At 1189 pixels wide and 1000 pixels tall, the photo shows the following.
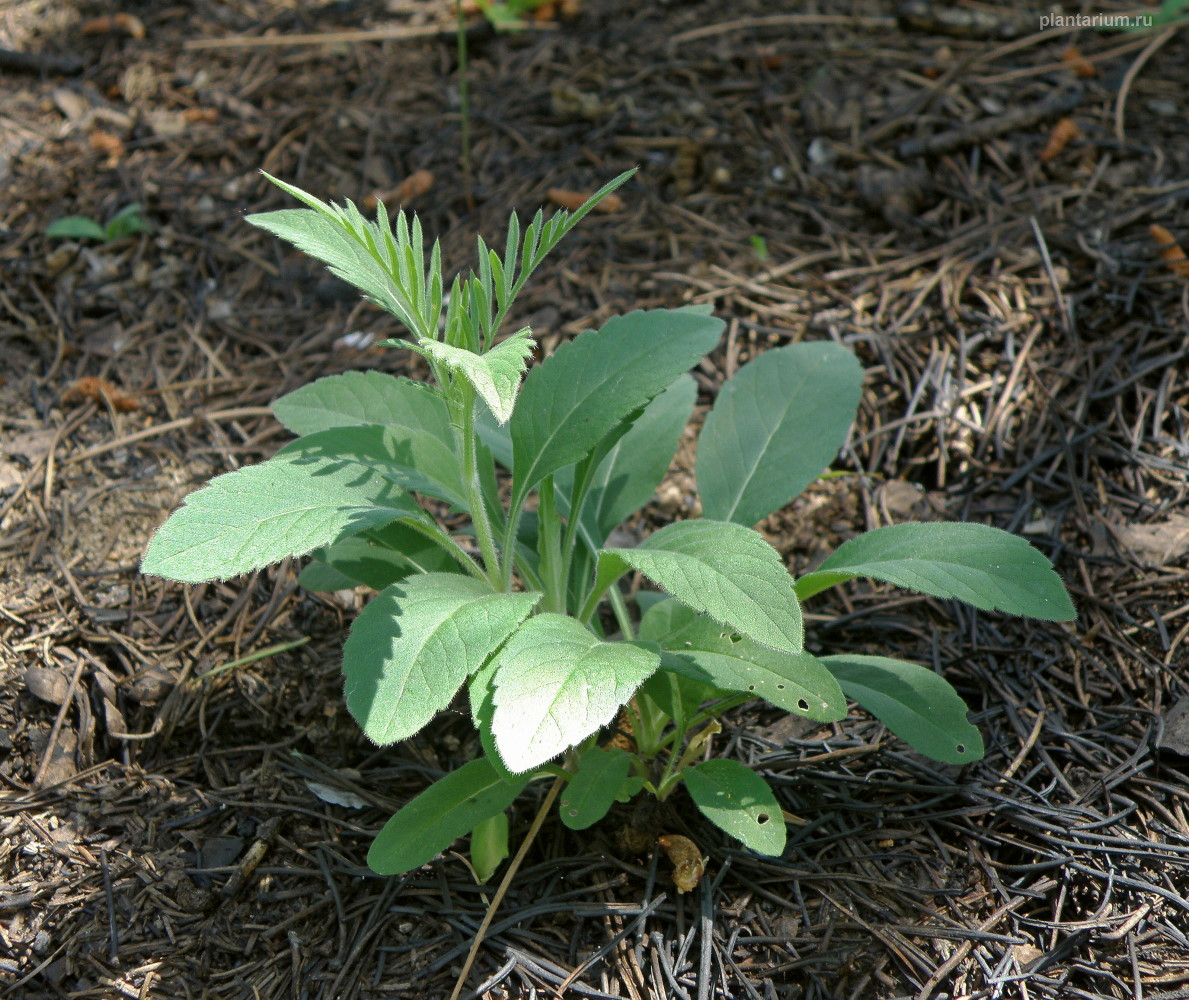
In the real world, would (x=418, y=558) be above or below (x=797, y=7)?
below

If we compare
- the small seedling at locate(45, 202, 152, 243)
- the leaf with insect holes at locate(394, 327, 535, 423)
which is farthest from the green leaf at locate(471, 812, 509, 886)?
the small seedling at locate(45, 202, 152, 243)

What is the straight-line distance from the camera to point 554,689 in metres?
1.41

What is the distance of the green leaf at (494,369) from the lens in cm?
129

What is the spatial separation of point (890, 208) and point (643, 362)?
1.70 m

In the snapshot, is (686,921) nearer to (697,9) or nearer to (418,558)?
(418,558)

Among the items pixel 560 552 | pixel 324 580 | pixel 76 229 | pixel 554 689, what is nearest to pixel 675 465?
pixel 560 552

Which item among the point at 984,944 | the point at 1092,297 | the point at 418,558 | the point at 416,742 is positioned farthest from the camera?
the point at 1092,297

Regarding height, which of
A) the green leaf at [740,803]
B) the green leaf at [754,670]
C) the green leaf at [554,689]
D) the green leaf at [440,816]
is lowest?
the green leaf at [740,803]

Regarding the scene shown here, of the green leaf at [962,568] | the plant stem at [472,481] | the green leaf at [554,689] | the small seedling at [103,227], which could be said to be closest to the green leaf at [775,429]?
the green leaf at [962,568]

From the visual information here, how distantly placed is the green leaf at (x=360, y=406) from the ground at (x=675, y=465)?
565mm

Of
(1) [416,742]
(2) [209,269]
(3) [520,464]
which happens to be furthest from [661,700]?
(2) [209,269]

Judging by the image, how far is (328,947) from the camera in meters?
1.72

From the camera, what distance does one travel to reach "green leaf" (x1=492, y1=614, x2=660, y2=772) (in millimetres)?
1345

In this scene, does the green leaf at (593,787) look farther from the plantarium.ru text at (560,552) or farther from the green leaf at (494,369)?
the green leaf at (494,369)
